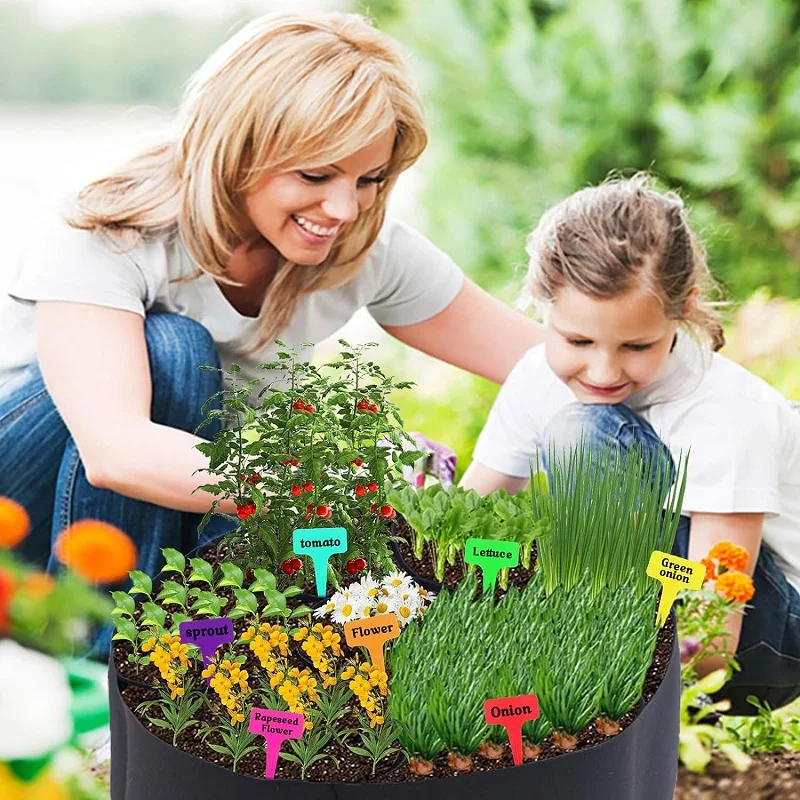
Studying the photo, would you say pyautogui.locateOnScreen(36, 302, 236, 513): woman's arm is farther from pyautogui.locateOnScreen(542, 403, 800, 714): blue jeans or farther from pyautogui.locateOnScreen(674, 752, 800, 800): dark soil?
pyautogui.locateOnScreen(674, 752, 800, 800): dark soil

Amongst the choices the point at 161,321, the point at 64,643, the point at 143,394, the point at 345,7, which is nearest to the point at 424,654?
the point at 64,643

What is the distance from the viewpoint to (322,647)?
134cm

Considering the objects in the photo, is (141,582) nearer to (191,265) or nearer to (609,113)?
(191,265)

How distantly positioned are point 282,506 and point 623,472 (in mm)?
495

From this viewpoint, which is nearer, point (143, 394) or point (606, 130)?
point (143, 394)

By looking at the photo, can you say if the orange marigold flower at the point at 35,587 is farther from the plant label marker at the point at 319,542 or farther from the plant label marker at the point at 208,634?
the plant label marker at the point at 319,542

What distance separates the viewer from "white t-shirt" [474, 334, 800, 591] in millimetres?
1891

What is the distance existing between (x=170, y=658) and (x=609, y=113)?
Result: 3.15 meters

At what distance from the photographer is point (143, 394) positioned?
1.94m

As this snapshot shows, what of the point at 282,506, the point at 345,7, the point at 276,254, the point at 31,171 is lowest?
the point at 282,506

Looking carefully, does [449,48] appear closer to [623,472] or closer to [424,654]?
[623,472]

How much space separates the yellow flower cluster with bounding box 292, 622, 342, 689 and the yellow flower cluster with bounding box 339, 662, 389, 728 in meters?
0.02

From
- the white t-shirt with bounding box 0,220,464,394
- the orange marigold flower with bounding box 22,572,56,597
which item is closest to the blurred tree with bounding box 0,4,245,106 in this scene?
the white t-shirt with bounding box 0,220,464,394

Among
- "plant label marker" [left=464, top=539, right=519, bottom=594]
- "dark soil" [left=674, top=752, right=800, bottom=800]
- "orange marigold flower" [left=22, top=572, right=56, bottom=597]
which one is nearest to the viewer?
"orange marigold flower" [left=22, top=572, right=56, bottom=597]
